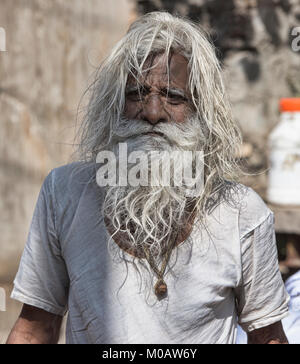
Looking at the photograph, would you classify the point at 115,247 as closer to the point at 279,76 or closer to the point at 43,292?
the point at 43,292

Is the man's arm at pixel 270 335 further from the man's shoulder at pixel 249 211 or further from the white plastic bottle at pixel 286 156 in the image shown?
the white plastic bottle at pixel 286 156

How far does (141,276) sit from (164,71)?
1.96 feet

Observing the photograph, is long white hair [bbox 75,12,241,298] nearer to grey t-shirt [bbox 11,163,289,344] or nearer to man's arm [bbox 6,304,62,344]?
grey t-shirt [bbox 11,163,289,344]

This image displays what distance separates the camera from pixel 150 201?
5.73 feet

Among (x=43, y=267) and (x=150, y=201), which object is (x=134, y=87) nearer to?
(x=150, y=201)

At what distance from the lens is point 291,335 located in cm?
230

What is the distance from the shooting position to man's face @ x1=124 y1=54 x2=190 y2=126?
70.0 inches

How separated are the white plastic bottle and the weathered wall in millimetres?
1119

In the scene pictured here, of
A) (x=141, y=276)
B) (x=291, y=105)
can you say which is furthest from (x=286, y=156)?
(x=141, y=276)

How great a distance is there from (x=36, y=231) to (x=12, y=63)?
1.59 meters

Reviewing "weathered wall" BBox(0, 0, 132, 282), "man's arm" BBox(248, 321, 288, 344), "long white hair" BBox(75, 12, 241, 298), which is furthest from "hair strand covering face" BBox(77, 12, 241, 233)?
"weathered wall" BBox(0, 0, 132, 282)

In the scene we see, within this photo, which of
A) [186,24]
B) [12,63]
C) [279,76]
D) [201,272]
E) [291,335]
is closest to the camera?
[201,272]
